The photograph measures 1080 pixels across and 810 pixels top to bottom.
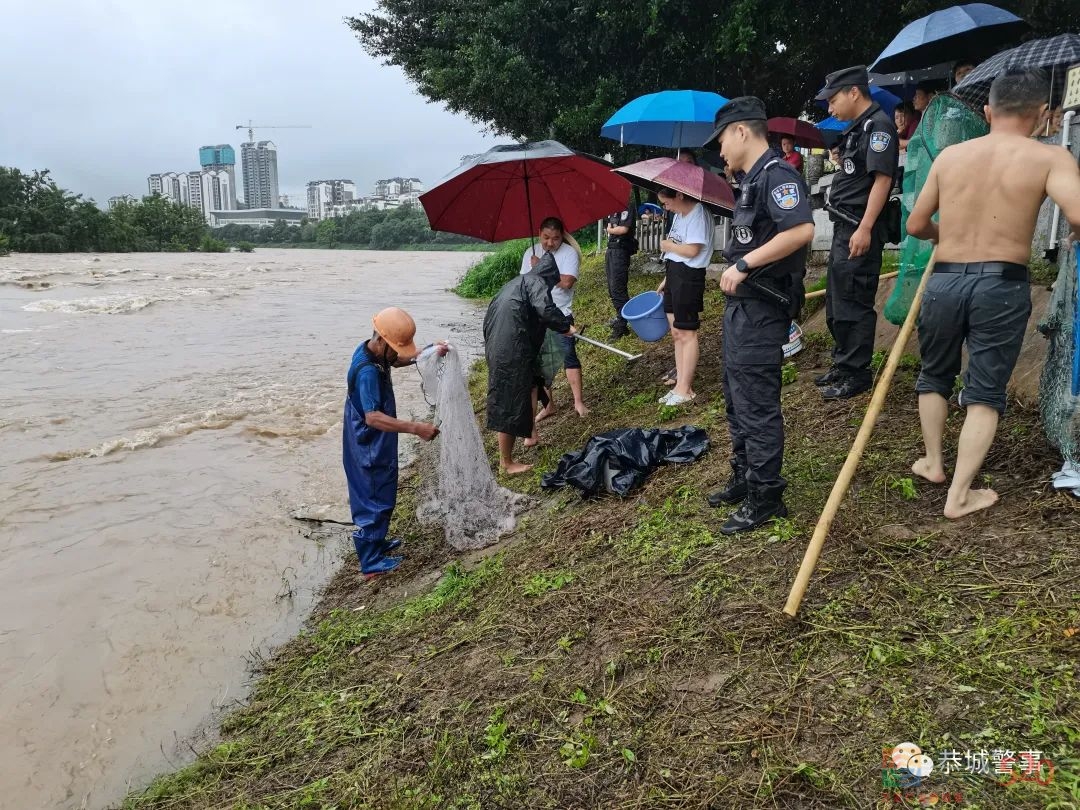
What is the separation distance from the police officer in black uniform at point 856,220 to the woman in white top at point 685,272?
3.69 ft

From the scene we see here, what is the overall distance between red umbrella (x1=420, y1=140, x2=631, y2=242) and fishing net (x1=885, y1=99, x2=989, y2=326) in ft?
8.46

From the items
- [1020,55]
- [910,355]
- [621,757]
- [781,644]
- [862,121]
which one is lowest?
[621,757]

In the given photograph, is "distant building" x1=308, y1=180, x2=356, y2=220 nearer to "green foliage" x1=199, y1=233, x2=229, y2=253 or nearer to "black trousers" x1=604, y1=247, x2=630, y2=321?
"green foliage" x1=199, y1=233, x2=229, y2=253

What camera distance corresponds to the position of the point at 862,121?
4219 millimetres

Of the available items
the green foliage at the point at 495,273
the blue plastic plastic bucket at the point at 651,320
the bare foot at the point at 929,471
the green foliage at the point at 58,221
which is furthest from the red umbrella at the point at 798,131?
the green foliage at the point at 58,221

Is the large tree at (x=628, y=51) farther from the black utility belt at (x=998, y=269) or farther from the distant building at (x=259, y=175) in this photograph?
the distant building at (x=259, y=175)

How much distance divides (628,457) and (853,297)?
173 centimetres

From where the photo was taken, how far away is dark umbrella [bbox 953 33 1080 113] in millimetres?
4445

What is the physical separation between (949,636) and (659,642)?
3.30 ft

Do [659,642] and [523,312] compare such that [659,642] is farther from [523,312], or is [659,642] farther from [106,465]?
[106,465]

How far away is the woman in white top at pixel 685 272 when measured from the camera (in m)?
5.61

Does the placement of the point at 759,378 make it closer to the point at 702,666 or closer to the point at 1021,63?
the point at 702,666

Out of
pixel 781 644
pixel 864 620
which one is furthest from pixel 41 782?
pixel 864 620

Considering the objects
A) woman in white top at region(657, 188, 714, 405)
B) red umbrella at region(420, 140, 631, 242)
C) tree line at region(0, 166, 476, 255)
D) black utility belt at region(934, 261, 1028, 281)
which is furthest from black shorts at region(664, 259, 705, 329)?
tree line at region(0, 166, 476, 255)
